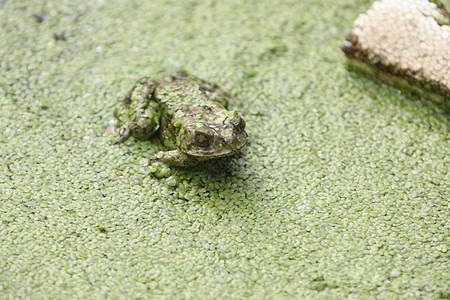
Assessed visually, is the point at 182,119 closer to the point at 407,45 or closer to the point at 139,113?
the point at 139,113

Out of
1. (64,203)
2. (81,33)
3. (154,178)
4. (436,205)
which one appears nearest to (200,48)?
(81,33)

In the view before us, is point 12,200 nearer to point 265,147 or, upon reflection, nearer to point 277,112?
point 265,147

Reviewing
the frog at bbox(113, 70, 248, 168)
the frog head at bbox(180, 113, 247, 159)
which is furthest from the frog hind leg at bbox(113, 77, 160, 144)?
the frog head at bbox(180, 113, 247, 159)

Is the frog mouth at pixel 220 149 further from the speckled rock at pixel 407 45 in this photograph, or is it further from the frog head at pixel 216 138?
the speckled rock at pixel 407 45

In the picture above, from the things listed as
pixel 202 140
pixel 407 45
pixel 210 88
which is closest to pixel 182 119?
pixel 202 140

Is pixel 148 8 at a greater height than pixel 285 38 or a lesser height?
greater

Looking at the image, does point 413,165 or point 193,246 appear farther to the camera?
point 413,165
